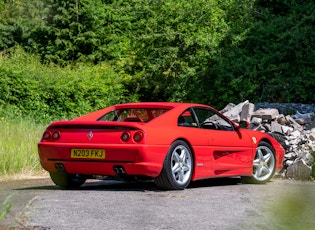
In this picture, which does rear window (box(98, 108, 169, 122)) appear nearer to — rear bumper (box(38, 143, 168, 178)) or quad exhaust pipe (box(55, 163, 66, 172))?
rear bumper (box(38, 143, 168, 178))

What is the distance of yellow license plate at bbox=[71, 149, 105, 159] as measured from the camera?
28.8 feet

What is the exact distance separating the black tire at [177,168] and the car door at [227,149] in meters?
0.62

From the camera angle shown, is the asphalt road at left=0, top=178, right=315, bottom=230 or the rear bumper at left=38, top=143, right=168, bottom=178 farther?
the rear bumper at left=38, top=143, right=168, bottom=178

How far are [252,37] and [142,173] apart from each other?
1725cm

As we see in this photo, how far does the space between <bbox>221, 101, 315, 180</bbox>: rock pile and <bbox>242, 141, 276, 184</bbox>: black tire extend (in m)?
1.37

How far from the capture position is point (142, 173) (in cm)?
862

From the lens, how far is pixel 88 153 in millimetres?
8867

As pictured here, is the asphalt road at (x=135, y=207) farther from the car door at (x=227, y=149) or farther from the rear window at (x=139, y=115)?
the rear window at (x=139, y=115)

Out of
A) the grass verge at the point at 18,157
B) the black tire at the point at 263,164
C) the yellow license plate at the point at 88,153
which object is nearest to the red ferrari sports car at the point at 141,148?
the yellow license plate at the point at 88,153

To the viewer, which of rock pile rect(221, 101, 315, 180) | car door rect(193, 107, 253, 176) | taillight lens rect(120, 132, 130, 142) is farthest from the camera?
rock pile rect(221, 101, 315, 180)

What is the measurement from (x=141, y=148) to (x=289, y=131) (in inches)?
252

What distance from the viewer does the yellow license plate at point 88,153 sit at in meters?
8.77

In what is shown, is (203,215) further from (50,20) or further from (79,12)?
(50,20)

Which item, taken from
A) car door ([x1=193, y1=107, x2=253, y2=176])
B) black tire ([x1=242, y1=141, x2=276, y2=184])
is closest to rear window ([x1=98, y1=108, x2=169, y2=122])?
car door ([x1=193, y1=107, x2=253, y2=176])
